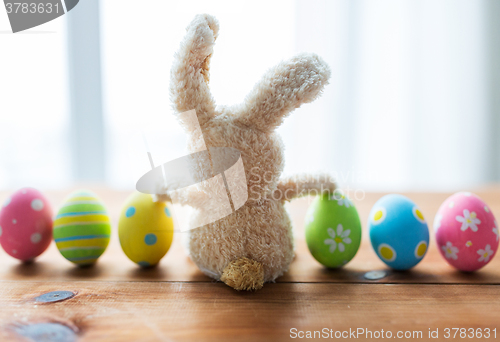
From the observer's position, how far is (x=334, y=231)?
59 cm

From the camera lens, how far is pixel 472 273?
1.98 ft

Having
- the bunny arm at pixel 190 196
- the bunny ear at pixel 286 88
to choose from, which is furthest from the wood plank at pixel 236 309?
the bunny ear at pixel 286 88

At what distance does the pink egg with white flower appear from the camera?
0.57 metres

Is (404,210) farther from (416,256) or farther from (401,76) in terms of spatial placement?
(401,76)

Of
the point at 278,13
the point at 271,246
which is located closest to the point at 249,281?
the point at 271,246

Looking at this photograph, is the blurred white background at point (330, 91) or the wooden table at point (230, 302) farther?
the blurred white background at point (330, 91)

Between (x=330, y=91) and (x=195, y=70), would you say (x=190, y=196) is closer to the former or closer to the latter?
(x=195, y=70)

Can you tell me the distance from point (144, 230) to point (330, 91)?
4.39ft

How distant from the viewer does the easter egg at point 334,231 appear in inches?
23.4

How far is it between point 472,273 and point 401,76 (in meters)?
1.35

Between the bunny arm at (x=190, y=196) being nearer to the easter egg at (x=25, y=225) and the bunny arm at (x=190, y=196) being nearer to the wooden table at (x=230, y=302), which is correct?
the wooden table at (x=230, y=302)

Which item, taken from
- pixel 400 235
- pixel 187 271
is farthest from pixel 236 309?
pixel 400 235

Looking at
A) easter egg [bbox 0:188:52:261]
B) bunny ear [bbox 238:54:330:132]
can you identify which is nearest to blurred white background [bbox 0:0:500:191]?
easter egg [bbox 0:188:52:261]

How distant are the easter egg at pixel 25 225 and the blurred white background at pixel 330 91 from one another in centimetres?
80
